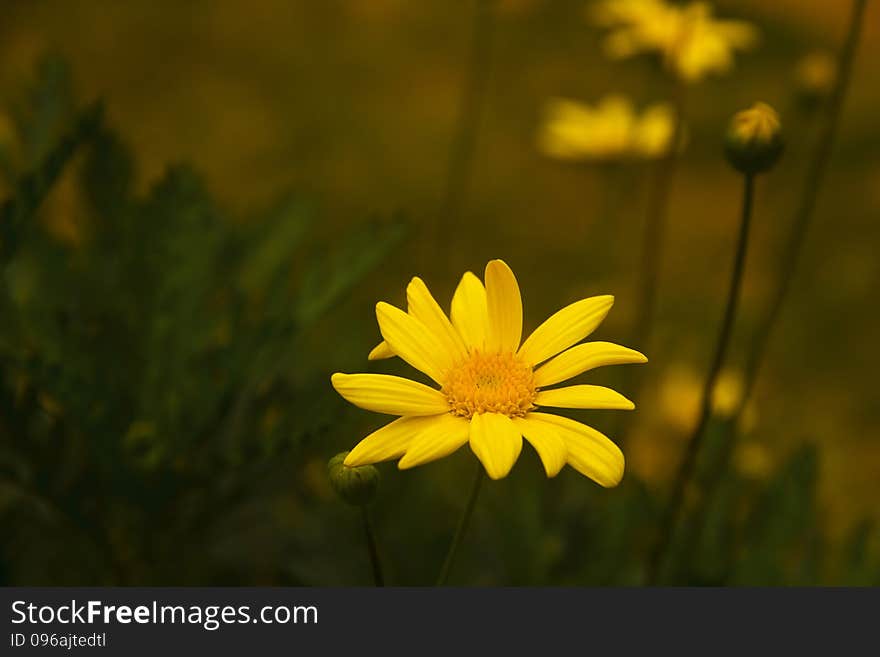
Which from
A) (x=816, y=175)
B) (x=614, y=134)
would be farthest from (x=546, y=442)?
(x=614, y=134)

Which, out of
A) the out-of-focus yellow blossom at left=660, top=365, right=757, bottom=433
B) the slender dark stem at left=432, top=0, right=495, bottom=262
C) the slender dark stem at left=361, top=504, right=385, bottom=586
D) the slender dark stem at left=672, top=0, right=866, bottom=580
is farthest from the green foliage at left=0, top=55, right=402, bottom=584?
the slender dark stem at left=432, top=0, right=495, bottom=262

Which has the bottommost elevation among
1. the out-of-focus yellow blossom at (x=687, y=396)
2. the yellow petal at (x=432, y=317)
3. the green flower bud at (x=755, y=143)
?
the yellow petal at (x=432, y=317)

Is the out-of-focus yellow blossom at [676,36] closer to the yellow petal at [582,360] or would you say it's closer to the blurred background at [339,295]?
the blurred background at [339,295]

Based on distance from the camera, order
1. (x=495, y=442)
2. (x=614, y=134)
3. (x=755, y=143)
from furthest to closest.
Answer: (x=614, y=134)
(x=755, y=143)
(x=495, y=442)

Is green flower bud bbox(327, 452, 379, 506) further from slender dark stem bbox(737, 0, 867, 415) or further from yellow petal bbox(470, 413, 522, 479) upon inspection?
slender dark stem bbox(737, 0, 867, 415)

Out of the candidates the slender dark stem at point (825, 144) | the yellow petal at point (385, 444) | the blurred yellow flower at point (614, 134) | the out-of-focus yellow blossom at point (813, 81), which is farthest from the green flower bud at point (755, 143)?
the blurred yellow flower at point (614, 134)

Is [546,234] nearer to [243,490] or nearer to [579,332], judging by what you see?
[243,490]

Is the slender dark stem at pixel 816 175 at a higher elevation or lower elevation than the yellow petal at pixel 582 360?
higher

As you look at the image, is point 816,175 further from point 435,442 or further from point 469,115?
point 469,115
